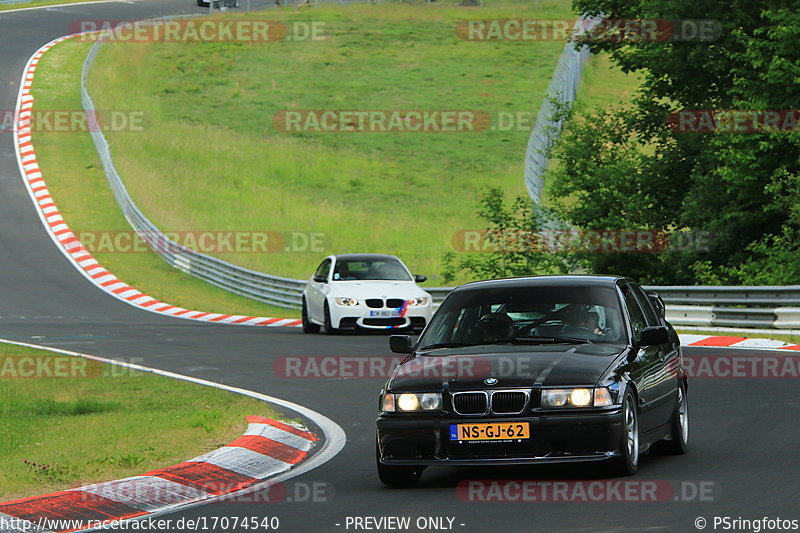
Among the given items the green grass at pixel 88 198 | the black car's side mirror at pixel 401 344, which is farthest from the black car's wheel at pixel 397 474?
the green grass at pixel 88 198

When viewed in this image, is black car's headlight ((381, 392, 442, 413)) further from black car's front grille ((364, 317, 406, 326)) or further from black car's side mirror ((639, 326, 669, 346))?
black car's front grille ((364, 317, 406, 326))

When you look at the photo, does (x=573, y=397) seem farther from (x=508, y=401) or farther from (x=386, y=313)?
(x=386, y=313)

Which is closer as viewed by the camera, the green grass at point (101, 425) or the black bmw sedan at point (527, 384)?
the black bmw sedan at point (527, 384)

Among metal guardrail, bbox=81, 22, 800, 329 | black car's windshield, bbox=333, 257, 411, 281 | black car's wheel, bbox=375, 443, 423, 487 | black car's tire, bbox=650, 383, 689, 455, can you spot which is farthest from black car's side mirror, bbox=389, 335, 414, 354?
black car's windshield, bbox=333, 257, 411, 281

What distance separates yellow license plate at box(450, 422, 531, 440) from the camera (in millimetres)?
8672

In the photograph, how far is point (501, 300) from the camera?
10031 millimetres

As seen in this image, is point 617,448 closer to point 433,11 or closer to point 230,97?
point 230,97

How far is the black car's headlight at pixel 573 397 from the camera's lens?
870cm

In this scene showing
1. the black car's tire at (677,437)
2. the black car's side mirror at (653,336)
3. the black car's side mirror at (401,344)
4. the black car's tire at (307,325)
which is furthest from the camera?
the black car's tire at (307,325)

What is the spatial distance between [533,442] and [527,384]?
368 mm

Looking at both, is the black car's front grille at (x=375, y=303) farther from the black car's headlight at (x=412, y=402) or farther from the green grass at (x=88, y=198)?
the black car's headlight at (x=412, y=402)

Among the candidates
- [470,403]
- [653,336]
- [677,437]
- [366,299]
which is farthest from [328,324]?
[470,403]

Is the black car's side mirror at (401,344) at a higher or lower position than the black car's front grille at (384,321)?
higher

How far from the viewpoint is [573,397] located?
8719 mm
